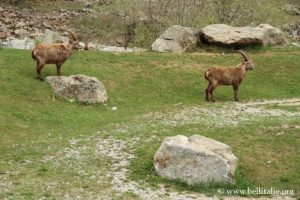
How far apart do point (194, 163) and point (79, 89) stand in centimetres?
1002

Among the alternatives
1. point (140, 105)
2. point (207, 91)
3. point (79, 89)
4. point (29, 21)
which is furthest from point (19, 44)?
point (29, 21)

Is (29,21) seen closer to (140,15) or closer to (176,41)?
(140,15)

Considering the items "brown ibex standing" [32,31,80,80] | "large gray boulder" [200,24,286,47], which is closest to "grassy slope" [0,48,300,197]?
"brown ibex standing" [32,31,80,80]

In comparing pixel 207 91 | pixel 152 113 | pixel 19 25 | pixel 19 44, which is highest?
pixel 19 44

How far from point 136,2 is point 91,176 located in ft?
139

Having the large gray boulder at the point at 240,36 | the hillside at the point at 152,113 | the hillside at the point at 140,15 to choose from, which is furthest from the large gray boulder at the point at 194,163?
the hillside at the point at 140,15

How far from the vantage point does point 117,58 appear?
29.8 metres

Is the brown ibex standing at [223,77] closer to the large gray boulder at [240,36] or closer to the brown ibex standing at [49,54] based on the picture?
the brown ibex standing at [49,54]

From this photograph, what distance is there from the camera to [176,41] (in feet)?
113

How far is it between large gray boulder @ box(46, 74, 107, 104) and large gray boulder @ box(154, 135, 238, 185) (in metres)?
9.09

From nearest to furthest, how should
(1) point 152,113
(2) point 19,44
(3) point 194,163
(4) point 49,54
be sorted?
1. (3) point 194,163
2. (1) point 152,113
3. (4) point 49,54
4. (2) point 19,44

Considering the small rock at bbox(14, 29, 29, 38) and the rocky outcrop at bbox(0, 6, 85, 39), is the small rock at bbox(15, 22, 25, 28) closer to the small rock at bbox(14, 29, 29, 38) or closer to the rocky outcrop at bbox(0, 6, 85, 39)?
the rocky outcrop at bbox(0, 6, 85, 39)

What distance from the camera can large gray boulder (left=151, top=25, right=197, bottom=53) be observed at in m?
33.9

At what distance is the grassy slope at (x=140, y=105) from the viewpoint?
1576cm
